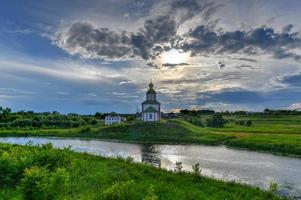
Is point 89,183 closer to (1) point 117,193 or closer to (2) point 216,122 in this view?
(1) point 117,193

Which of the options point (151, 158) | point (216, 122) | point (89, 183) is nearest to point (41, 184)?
point (89, 183)

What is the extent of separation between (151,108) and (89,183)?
82661 millimetres

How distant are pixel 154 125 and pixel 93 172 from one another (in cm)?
6599

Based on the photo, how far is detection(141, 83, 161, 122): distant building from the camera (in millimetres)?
100000

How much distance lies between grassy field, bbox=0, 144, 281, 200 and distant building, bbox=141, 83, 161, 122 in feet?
251

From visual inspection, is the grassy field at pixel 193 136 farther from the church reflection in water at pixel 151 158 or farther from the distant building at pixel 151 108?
the church reflection in water at pixel 151 158

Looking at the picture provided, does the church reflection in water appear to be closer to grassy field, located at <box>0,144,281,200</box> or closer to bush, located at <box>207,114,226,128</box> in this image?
grassy field, located at <box>0,144,281,200</box>

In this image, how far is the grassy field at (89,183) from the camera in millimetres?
12078

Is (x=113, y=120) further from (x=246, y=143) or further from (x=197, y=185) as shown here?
(x=197, y=185)

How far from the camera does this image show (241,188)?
19.6m

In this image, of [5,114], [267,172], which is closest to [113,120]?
[5,114]

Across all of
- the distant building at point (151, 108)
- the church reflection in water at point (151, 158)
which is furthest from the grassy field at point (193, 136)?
the church reflection in water at point (151, 158)

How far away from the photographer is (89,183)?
17.9 meters

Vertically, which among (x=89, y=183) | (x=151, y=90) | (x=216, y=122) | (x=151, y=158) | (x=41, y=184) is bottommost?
(x=151, y=158)
